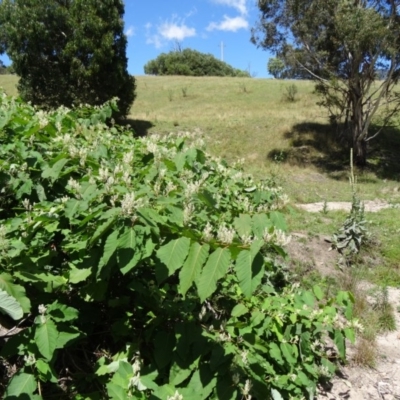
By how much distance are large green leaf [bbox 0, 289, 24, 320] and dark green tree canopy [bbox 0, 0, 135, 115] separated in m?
17.4

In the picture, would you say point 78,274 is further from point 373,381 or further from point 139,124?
point 139,124

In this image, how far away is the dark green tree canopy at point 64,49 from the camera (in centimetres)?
1783

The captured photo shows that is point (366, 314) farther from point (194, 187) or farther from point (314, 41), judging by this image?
point (314, 41)

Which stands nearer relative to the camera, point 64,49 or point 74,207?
point 74,207

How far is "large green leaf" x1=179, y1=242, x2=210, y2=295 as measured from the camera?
144 centimetres

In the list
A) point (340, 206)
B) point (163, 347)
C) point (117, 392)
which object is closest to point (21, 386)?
point (117, 392)

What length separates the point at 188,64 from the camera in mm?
57906

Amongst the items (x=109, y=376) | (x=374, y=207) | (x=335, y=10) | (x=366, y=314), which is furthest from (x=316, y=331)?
(x=335, y=10)

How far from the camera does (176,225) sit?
1.68 meters

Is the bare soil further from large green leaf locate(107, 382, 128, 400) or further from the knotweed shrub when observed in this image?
large green leaf locate(107, 382, 128, 400)

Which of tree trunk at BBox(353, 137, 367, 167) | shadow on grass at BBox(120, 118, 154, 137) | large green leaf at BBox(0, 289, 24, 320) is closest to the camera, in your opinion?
large green leaf at BBox(0, 289, 24, 320)

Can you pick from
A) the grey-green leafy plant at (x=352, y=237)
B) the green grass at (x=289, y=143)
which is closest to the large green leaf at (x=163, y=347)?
the green grass at (x=289, y=143)

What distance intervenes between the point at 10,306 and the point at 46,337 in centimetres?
43

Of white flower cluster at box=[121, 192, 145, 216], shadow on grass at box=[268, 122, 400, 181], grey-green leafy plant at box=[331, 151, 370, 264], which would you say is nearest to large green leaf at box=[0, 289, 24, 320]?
white flower cluster at box=[121, 192, 145, 216]
